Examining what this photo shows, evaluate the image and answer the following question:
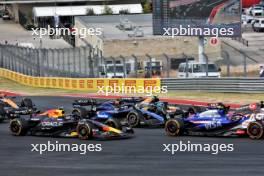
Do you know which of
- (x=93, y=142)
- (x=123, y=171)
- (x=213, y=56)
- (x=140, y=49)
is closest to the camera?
(x=123, y=171)

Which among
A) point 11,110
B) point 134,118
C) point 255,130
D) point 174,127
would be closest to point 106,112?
point 134,118

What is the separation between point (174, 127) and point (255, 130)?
230cm

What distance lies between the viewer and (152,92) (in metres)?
32.6

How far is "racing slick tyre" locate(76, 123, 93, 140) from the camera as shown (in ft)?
58.4

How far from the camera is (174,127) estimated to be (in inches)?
725

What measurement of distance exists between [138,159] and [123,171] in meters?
1.44

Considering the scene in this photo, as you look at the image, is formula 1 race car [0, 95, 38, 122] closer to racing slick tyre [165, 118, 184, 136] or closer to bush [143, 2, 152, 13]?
racing slick tyre [165, 118, 184, 136]

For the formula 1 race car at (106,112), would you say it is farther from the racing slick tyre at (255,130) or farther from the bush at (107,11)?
the bush at (107,11)

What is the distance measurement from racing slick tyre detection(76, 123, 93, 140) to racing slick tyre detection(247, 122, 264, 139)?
12.9 ft

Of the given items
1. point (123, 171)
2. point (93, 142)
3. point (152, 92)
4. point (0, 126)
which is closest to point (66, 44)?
point (152, 92)

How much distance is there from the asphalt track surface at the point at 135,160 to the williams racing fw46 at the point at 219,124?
0.85ft

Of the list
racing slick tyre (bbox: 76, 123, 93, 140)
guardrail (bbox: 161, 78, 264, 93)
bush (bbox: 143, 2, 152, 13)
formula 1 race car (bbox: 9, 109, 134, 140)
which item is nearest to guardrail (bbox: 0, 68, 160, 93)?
guardrail (bbox: 161, 78, 264, 93)

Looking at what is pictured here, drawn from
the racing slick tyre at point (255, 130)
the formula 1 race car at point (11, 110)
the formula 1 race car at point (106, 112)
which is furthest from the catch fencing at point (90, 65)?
the racing slick tyre at point (255, 130)

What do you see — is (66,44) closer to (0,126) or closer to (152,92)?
(152,92)
